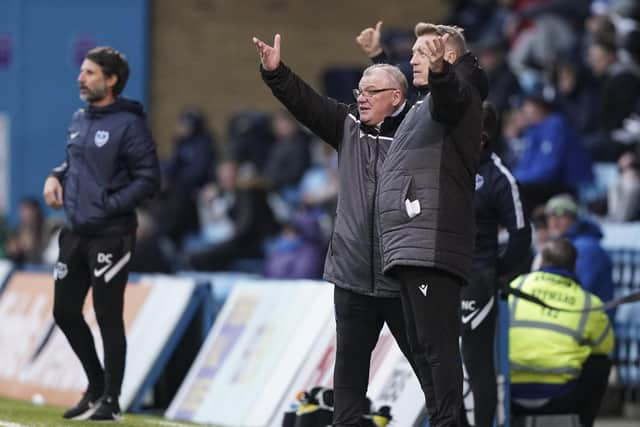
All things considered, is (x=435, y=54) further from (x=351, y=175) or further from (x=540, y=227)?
(x=540, y=227)

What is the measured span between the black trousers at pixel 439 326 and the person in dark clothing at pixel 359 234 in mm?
321

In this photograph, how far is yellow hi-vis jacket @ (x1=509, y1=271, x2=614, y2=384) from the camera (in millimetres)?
9727

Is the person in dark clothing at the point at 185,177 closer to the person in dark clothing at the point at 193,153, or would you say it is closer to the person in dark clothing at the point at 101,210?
the person in dark clothing at the point at 193,153

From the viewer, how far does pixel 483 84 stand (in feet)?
26.3

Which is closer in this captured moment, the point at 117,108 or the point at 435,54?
the point at 435,54

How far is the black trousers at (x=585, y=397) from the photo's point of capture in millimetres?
9719

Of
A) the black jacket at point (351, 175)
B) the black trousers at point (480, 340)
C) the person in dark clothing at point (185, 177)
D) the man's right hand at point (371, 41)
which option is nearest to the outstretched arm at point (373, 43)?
the man's right hand at point (371, 41)

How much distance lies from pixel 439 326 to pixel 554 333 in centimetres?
252

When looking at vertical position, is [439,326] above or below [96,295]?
above

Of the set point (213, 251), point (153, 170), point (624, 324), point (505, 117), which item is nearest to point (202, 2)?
point (213, 251)

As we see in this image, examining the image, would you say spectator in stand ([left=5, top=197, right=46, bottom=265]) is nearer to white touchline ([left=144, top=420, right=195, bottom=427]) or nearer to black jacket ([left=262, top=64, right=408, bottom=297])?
white touchline ([left=144, top=420, right=195, bottom=427])

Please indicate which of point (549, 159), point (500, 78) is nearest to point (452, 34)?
point (549, 159)

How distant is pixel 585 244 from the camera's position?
11.1 m

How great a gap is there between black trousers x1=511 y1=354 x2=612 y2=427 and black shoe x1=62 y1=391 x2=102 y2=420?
253 centimetres
